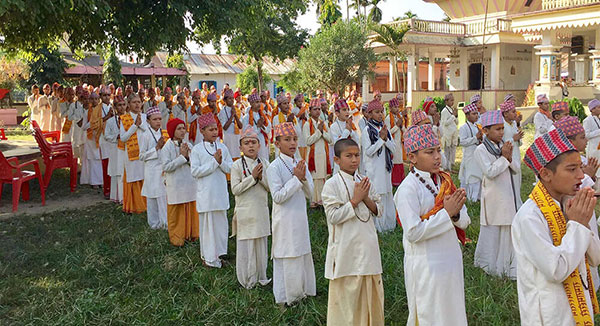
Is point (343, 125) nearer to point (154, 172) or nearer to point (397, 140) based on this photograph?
point (397, 140)

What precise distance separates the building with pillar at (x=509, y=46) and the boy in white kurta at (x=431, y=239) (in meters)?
16.9

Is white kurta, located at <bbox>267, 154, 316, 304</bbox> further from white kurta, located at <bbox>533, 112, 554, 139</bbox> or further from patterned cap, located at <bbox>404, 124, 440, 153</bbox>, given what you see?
white kurta, located at <bbox>533, 112, 554, 139</bbox>

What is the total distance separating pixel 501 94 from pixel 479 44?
327cm

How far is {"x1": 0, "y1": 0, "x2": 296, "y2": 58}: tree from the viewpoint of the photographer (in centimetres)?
772

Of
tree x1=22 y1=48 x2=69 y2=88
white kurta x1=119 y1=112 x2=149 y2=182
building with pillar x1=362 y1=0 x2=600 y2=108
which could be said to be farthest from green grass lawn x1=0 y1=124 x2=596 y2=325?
tree x1=22 y1=48 x2=69 y2=88

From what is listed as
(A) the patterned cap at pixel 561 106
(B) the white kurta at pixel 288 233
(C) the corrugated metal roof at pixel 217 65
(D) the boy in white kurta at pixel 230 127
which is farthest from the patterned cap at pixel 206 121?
(C) the corrugated metal roof at pixel 217 65

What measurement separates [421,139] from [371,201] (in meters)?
0.66

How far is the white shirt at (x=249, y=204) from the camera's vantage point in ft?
15.9

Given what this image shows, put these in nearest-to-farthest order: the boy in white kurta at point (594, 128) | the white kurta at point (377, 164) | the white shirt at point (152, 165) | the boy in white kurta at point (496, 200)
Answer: the boy in white kurta at point (496, 200), the white kurta at point (377, 164), the white shirt at point (152, 165), the boy in white kurta at point (594, 128)

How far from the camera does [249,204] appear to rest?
490 cm

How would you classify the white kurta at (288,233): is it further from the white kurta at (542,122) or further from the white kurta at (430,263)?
the white kurta at (542,122)

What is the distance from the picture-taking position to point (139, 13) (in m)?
8.01

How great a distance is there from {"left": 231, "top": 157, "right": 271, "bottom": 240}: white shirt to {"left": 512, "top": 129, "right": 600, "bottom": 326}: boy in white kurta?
2.73 metres

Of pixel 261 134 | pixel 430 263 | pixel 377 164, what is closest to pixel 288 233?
pixel 430 263
